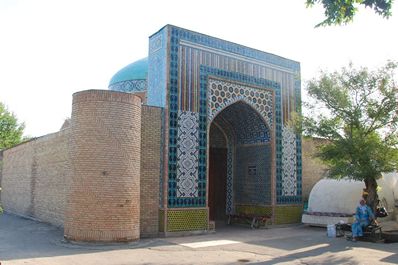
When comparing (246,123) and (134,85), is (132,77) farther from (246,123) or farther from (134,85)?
(246,123)

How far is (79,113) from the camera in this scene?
9984 mm

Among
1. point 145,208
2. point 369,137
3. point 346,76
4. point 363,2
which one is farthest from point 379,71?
point 145,208

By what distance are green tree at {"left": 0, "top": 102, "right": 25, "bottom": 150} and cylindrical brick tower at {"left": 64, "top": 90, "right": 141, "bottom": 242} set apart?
18.1 meters

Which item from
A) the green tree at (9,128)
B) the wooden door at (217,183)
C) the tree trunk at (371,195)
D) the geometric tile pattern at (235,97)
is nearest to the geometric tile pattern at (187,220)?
the geometric tile pattern at (235,97)

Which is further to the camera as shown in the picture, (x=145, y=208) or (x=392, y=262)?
(x=145, y=208)

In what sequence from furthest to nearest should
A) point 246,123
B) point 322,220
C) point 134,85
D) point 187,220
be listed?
point 134,85, point 246,123, point 322,220, point 187,220

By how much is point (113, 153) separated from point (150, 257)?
8.77 ft

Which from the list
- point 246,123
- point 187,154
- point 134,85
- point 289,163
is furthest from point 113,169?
point 134,85

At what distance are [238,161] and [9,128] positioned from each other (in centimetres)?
1855

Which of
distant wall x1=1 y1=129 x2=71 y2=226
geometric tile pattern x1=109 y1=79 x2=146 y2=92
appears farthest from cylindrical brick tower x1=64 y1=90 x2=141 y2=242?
geometric tile pattern x1=109 y1=79 x2=146 y2=92

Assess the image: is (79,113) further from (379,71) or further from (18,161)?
(18,161)

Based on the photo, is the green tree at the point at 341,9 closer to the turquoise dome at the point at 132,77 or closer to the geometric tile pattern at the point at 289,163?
the geometric tile pattern at the point at 289,163

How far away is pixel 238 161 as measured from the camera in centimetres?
1505

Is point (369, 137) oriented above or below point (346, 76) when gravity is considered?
below
